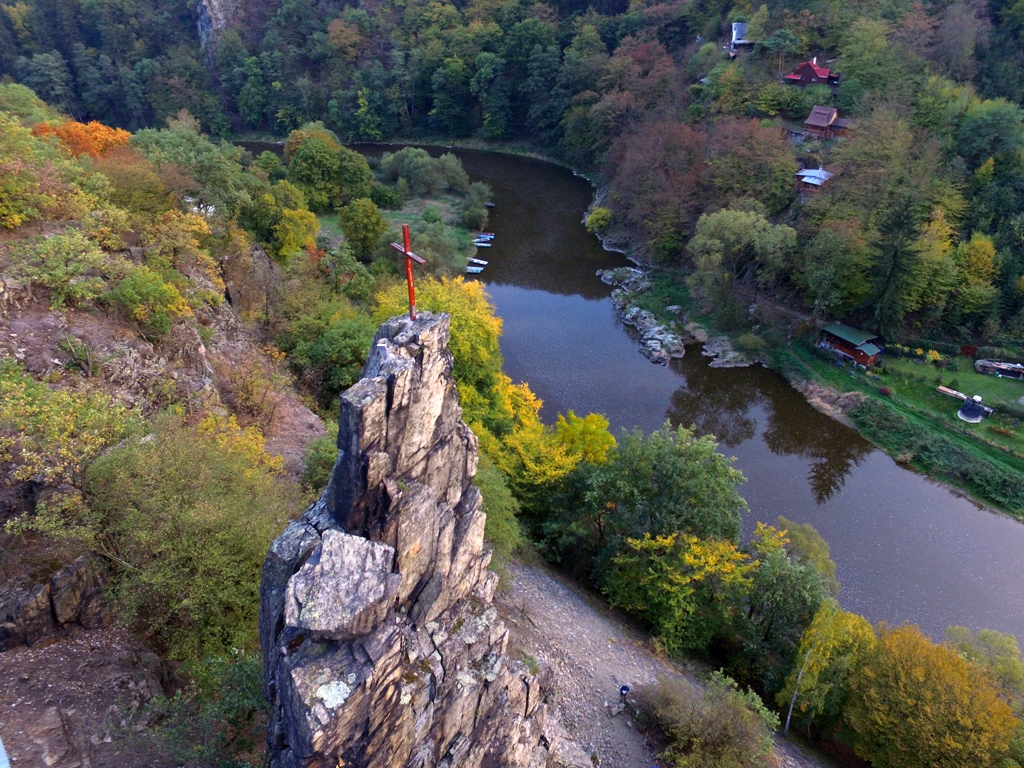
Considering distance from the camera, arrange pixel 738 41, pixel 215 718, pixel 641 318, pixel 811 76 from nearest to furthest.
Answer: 1. pixel 215 718
2. pixel 641 318
3. pixel 811 76
4. pixel 738 41

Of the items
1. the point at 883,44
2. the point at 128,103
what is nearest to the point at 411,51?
the point at 128,103

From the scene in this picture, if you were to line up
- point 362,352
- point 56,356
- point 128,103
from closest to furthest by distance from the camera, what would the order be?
point 56,356, point 362,352, point 128,103

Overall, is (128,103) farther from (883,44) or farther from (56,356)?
(883,44)

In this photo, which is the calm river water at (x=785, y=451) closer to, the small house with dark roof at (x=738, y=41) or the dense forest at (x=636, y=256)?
the dense forest at (x=636, y=256)

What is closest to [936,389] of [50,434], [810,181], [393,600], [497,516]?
[810,181]

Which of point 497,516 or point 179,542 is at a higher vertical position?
point 179,542

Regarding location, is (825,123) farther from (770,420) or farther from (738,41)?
(770,420)

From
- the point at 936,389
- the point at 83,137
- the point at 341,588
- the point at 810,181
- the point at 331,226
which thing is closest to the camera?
the point at 341,588

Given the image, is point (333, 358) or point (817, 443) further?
point (817, 443)
